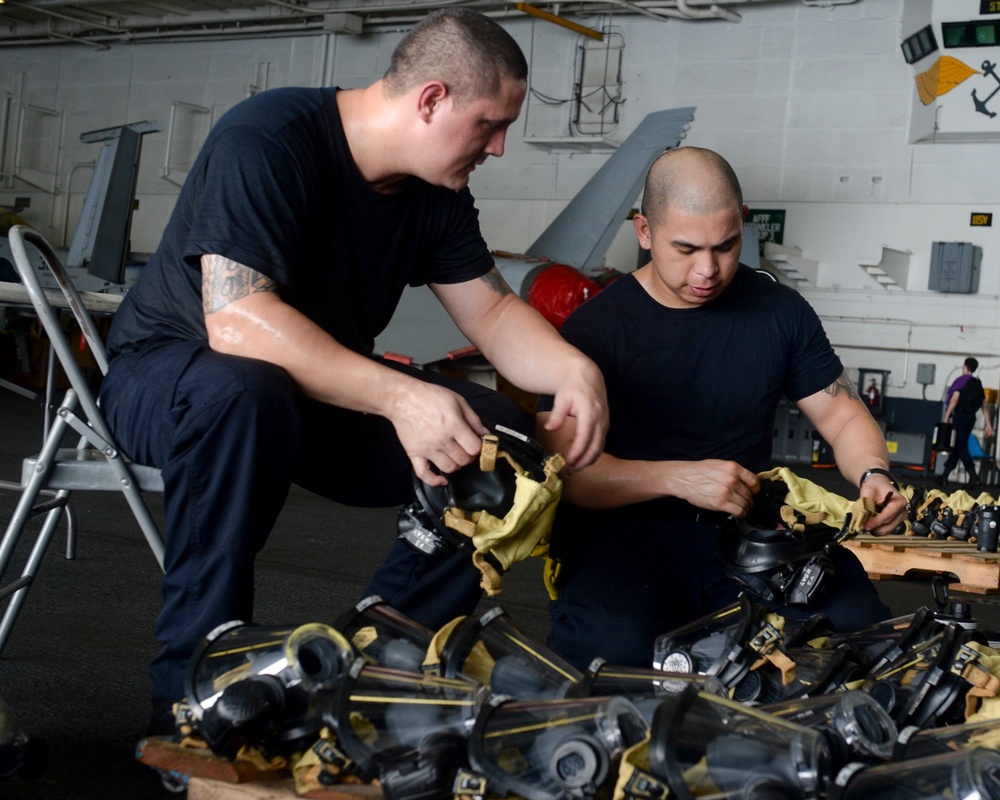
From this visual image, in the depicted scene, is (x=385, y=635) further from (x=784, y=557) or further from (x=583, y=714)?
(x=784, y=557)

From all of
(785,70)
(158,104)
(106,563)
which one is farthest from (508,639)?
(158,104)

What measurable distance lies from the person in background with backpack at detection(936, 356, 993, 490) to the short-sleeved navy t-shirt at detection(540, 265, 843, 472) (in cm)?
912

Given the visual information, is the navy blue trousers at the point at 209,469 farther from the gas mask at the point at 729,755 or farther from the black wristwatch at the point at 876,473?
the black wristwatch at the point at 876,473

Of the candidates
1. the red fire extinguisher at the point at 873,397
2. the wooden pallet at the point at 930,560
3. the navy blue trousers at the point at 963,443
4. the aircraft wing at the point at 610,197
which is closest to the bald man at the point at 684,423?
the wooden pallet at the point at 930,560

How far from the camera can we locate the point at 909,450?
1203 cm

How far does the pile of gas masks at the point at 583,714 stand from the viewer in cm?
114

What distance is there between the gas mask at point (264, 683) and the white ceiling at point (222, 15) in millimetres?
13216

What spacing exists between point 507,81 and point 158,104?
56.5ft

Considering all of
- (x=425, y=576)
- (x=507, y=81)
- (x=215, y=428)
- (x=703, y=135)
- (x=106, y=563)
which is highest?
(x=703, y=135)

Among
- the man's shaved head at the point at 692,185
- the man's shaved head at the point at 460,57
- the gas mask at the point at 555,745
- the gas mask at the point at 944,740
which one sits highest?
the man's shaved head at the point at 460,57

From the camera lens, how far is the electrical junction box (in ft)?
39.6

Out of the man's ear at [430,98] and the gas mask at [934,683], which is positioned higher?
the man's ear at [430,98]

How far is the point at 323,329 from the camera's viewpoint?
187 centimetres

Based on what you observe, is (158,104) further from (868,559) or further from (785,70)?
(868,559)
